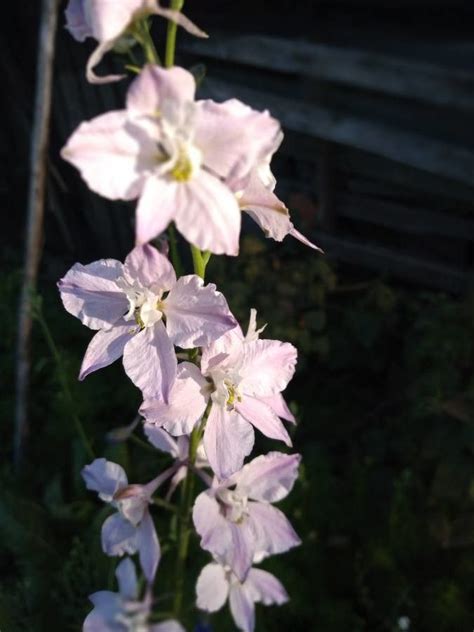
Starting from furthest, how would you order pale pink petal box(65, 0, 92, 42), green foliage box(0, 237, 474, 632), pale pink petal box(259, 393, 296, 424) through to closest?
green foliage box(0, 237, 474, 632), pale pink petal box(259, 393, 296, 424), pale pink petal box(65, 0, 92, 42)

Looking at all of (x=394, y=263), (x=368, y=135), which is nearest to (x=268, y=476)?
(x=368, y=135)

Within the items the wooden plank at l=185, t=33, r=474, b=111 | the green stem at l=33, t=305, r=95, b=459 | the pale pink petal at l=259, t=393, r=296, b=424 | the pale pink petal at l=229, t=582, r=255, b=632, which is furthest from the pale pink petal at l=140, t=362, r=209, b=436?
the wooden plank at l=185, t=33, r=474, b=111

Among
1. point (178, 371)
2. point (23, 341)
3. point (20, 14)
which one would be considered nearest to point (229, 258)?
point (23, 341)

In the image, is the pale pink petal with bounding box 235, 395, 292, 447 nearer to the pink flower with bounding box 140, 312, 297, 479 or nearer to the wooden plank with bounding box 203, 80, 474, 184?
the pink flower with bounding box 140, 312, 297, 479

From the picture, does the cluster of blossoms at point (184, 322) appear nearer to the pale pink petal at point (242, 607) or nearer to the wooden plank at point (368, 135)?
the pale pink petal at point (242, 607)

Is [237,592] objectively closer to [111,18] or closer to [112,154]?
[112,154]

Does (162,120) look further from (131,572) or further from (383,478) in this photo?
(383,478)
